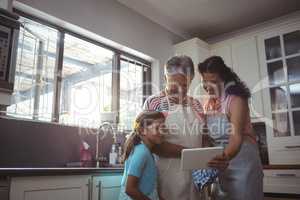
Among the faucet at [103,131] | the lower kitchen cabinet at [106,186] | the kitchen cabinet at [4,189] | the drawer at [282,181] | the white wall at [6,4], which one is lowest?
the drawer at [282,181]

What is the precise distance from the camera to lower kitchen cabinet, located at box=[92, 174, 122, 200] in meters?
1.49

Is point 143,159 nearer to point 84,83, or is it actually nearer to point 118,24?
point 84,83

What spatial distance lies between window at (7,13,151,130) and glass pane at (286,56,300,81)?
1.40 m

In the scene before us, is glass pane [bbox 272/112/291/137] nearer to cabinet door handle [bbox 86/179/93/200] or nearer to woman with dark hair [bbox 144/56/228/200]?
woman with dark hair [bbox 144/56/228/200]

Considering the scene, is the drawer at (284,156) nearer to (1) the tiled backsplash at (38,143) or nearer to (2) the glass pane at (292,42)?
(2) the glass pane at (292,42)

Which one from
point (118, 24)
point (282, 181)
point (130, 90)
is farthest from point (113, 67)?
point (282, 181)

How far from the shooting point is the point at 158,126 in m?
1.28

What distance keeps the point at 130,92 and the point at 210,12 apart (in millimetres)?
1141

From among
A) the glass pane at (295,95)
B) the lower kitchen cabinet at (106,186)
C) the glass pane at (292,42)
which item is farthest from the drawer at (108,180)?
the glass pane at (292,42)

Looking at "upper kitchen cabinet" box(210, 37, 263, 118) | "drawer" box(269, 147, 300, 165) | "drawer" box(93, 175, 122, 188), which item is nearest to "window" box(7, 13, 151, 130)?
"drawer" box(93, 175, 122, 188)

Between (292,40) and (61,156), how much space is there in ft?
7.50

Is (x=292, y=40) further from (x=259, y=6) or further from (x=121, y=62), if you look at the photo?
(x=121, y=62)

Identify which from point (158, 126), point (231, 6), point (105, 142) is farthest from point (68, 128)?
point (231, 6)

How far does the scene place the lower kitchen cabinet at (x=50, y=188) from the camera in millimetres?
1174
